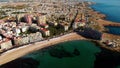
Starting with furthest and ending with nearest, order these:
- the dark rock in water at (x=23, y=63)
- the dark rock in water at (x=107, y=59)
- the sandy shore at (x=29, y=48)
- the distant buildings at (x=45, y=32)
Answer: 1. the distant buildings at (x=45, y=32)
2. the sandy shore at (x=29, y=48)
3. the dark rock in water at (x=23, y=63)
4. the dark rock in water at (x=107, y=59)

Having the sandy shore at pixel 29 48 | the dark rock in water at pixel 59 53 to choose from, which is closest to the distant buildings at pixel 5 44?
the sandy shore at pixel 29 48

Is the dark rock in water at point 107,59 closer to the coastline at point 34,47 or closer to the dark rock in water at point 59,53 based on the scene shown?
the coastline at point 34,47

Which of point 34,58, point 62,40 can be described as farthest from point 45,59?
point 62,40

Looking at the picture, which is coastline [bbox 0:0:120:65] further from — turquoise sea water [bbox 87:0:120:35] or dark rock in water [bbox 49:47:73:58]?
turquoise sea water [bbox 87:0:120:35]

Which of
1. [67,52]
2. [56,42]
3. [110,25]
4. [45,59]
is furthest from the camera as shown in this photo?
[110,25]

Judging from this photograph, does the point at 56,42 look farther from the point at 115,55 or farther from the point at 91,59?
the point at 115,55

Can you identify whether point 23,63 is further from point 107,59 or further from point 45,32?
point 107,59

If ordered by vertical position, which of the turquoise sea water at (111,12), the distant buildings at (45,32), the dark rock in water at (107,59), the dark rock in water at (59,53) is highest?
the distant buildings at (45,32)

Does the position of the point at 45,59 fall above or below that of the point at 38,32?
below
